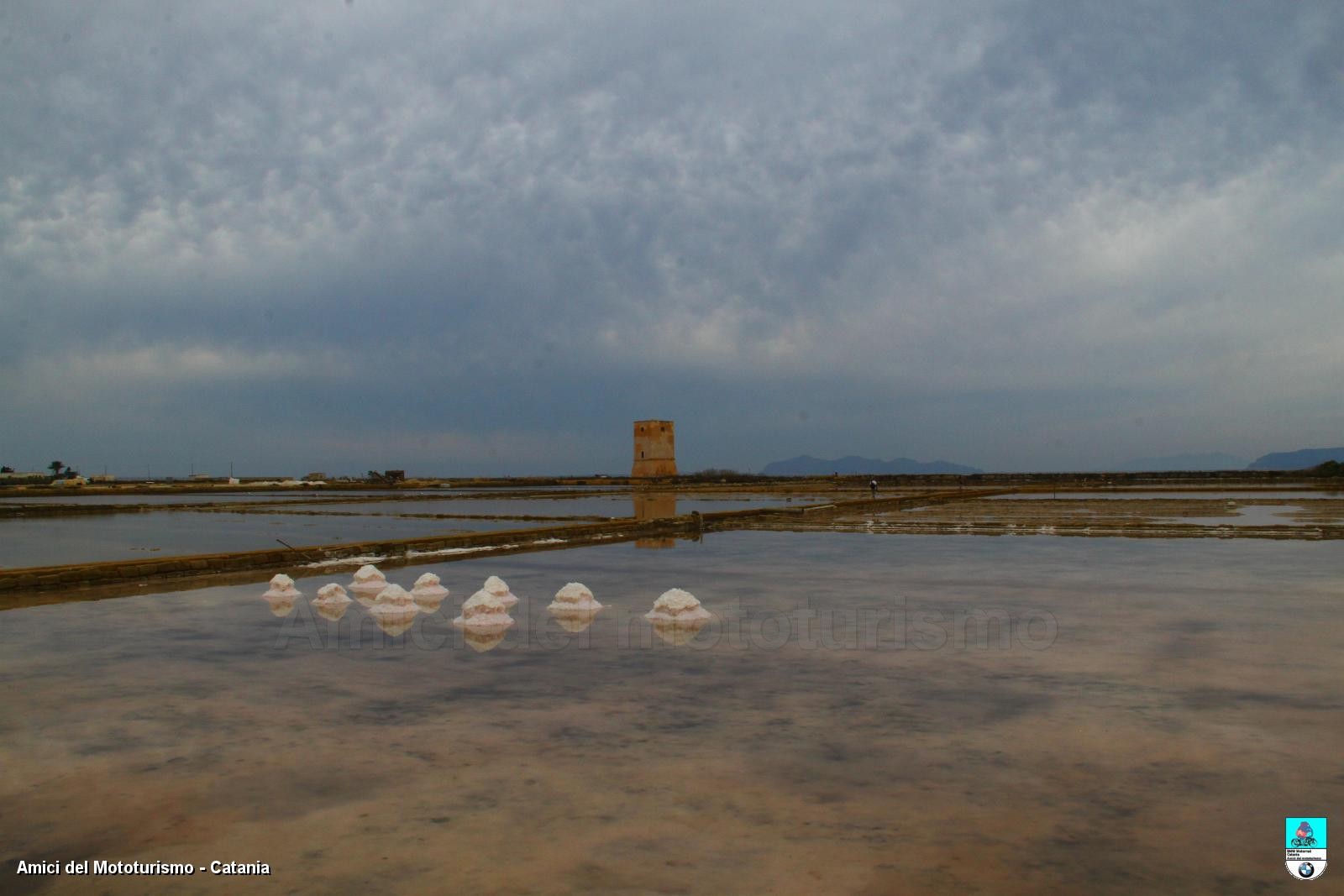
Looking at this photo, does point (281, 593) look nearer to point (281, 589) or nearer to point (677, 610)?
point (281, 589)

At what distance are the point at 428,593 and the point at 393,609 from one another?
812 millimetres

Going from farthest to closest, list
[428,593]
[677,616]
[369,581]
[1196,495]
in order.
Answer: [1196,495]
[369,581]
[428,593]
[677,616]

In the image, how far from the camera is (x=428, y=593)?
8.40 meters

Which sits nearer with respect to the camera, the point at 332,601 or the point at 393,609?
the point at 393,609

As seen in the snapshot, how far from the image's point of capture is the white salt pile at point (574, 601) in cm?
767

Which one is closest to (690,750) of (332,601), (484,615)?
(484,615)

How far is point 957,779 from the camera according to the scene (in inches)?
137

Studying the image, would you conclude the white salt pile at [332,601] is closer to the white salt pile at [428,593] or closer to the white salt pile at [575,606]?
the white salt pile at [428,593]

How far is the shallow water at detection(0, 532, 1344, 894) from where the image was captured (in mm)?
2822

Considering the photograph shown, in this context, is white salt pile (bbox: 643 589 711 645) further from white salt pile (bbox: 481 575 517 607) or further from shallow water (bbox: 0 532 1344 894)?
white salt pile (bbox: 481 575 517 607)

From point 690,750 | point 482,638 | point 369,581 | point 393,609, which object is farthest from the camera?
point 369,581

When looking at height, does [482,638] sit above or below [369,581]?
below

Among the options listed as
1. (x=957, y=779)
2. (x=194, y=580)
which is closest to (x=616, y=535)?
(x=194, y=580)

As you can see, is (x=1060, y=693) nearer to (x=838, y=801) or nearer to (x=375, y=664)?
(x=838, y=801)
